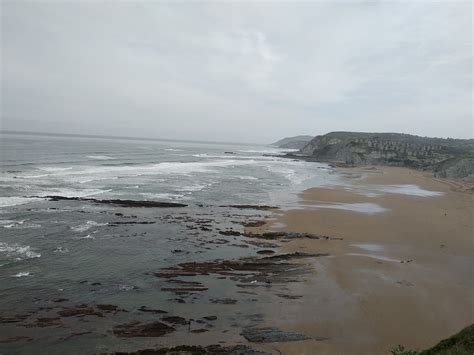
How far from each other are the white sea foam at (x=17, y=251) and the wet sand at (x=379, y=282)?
1119 cm

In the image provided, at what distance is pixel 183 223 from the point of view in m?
22.8

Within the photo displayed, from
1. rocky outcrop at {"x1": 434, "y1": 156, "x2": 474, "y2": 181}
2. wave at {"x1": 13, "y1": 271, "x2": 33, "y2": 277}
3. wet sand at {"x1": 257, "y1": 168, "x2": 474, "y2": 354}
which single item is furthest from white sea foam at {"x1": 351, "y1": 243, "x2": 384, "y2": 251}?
rocky outcrop at {"x1": 434, "y1": 156, "x2": 474, "y2": 181}

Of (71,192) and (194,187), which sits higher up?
(194,187)

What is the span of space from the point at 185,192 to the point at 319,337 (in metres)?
25.4

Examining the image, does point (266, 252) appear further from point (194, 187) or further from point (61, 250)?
point (194, 187)

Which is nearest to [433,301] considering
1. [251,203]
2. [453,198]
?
[251,203]

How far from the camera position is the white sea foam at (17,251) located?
1554cm

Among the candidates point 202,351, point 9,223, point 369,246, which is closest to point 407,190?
point 369,246

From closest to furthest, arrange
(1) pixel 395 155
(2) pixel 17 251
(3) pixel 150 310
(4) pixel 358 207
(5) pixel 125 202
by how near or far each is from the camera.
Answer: (3) pixel 150 310
(2) pixel 17 251
(5) pixel 125 202
(4) pixel 358 207
(1) pixel 395 155

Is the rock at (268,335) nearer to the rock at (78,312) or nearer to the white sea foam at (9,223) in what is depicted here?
the rock at (78,312)

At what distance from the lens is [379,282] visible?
14445mm

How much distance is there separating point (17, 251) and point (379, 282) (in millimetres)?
15911

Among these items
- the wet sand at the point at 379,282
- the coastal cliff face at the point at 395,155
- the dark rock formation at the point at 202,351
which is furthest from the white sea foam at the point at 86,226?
Result: the coastal cliff face at the point at 395,155

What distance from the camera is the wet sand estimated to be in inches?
414
